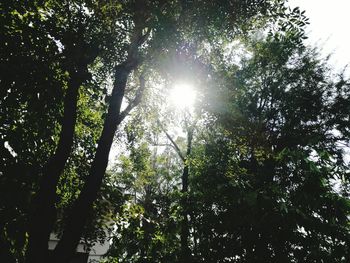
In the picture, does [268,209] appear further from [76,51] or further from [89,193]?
[76,51]

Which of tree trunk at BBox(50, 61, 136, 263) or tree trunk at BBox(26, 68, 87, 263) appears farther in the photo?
tree trunk at BBox(50, 61, 136, 263)

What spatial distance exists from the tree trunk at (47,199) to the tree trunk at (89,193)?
0.30 meters

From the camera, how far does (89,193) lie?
5.58m

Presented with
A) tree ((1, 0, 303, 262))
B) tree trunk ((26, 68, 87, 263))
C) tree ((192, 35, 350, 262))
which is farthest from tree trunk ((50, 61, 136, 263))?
tree ((192, 35, 350, 262))

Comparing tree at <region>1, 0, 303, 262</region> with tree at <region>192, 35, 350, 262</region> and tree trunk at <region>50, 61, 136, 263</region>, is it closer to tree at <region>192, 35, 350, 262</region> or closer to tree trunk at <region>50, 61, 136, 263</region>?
tree trunk at <region>50, 61, 136, 263</region>

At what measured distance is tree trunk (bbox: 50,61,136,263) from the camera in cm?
509

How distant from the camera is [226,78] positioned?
356 inches

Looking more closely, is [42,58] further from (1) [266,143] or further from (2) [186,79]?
(1) [266,143]

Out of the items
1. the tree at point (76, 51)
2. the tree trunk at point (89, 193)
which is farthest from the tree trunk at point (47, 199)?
the tree trunk at point (89, 193)

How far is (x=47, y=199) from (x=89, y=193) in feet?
2.57

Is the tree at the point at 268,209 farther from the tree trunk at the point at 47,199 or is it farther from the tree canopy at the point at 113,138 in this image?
the tree trunk at the point at 47,199

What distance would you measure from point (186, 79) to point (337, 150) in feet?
47.7

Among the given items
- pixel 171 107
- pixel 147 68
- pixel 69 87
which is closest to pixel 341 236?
pixel 69 87

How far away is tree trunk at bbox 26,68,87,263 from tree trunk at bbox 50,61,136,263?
30cm
